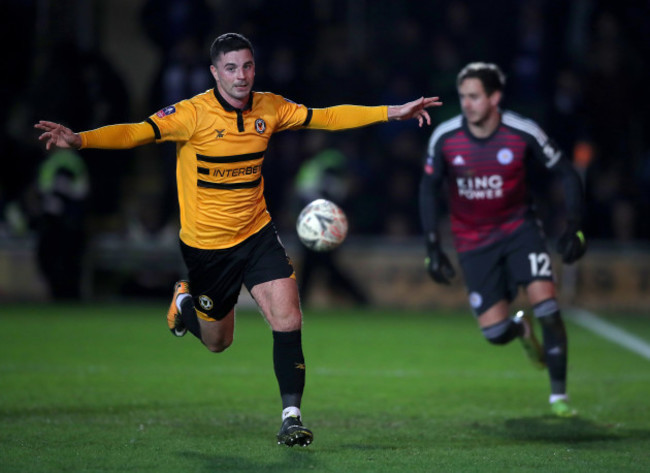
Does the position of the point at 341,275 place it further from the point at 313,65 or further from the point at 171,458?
the point at 171,458

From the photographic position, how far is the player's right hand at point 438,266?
7848 mm

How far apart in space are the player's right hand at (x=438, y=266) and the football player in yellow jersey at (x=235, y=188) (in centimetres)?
153

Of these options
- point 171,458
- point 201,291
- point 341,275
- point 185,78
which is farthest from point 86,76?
point 171,458

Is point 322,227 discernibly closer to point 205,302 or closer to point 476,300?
point 205,302

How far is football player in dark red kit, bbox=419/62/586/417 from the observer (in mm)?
7559

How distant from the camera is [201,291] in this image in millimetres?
6582

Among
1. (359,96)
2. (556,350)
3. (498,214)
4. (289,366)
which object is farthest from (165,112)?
(359,96)

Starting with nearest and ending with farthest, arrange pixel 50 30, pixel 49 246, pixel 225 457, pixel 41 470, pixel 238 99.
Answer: pixel 41 470 < pixel 225 457 < pixel 238 99 < pixel 49 246 < pixel 50 30

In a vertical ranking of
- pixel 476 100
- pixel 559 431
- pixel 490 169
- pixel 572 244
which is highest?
pixel 476 100

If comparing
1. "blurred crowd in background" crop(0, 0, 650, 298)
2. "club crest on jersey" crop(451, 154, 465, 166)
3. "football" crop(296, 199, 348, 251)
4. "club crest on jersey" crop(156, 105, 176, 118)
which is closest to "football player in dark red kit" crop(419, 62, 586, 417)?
"club crest on jersey" crop(451, 154, 465, 166)

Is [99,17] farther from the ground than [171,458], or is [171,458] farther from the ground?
[99,17]

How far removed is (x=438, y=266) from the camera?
7.89 m

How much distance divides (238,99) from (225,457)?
6.45ft

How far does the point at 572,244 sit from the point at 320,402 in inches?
79.9
